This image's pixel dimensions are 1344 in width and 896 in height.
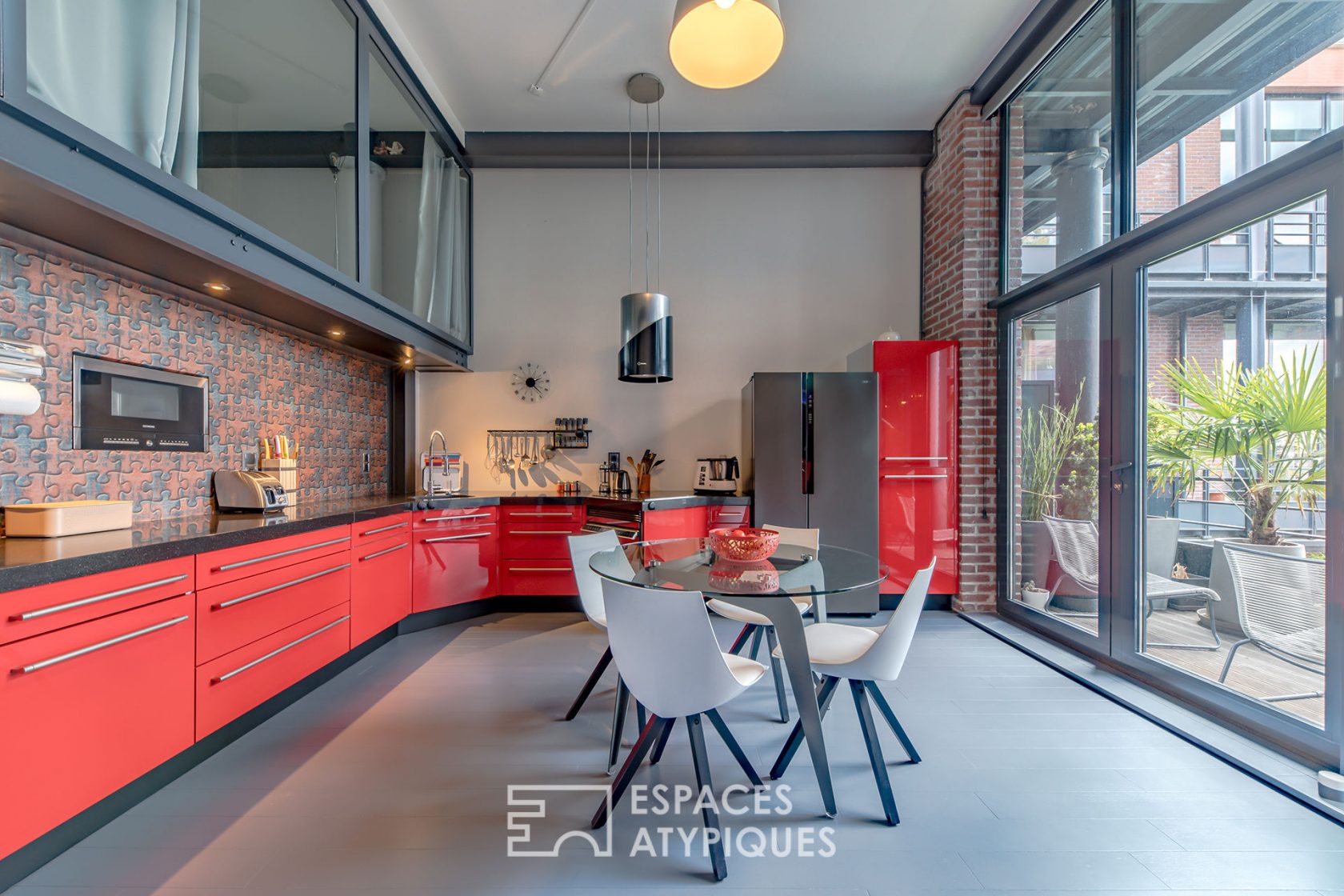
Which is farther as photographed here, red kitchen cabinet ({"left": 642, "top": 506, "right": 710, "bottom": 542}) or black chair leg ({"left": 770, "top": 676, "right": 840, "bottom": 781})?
red kitchen cabinet ({"left": 642, "top": 506, "right": 710, "bottom": 542})

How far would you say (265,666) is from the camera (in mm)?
2379

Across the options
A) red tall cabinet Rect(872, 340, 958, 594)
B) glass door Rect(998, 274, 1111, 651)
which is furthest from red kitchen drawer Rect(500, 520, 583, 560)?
glass door Rect(998, 274, 1111, 651)

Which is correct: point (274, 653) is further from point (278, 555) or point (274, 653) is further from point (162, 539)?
point (162, 539)

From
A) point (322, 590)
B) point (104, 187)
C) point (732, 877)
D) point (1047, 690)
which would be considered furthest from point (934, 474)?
point (104, 187)

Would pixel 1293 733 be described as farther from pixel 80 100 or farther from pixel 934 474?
pixel 80 100

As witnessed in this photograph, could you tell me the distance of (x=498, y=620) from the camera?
4.01 m

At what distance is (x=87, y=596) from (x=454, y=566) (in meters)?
2.28

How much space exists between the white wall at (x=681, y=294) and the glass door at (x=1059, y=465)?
123 cm

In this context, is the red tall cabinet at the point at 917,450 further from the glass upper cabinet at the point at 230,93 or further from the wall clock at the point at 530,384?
the glass upper cabinet at the point at 230,93

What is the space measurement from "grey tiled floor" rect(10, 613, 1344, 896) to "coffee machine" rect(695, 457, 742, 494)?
6.11 ft

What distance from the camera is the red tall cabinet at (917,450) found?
411cm

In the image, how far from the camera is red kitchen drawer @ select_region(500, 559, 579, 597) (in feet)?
13.6

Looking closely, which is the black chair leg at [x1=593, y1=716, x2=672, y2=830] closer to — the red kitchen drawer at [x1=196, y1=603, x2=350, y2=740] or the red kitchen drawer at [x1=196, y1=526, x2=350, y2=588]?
the red kitchen drawer at [x1=196, y1=603, x2=350, y2=740]

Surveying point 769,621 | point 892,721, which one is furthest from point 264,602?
point 892,721
